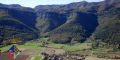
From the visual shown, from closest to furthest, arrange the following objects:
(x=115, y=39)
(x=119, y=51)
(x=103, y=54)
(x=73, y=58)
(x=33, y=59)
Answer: (x=33, y=59) → (x=73, y=58) → (x=103, y=54) → (x=119, y=51) → (x=115, y=39)

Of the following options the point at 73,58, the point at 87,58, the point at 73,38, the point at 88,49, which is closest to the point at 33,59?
the point at 73,58

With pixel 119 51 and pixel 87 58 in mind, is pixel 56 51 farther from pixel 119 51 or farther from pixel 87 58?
pixel 119 51

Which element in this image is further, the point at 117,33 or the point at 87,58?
the point at 117,33

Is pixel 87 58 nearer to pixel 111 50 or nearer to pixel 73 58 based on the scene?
pixel 73 58

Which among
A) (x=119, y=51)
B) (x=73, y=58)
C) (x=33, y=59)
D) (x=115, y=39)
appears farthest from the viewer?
(x=115, y=39)

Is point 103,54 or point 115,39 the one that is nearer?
point 103,54

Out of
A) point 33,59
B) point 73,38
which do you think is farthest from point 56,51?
point 73,38

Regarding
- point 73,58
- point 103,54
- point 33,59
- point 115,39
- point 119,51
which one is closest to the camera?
point 33,59
